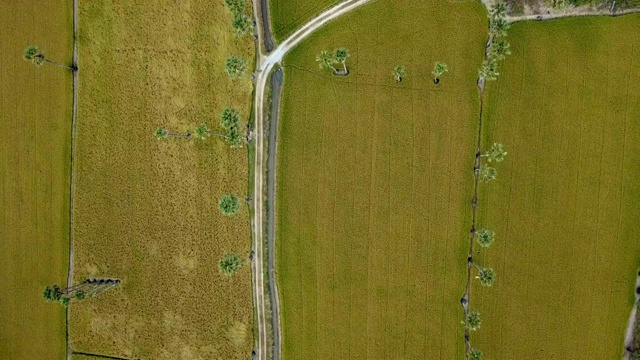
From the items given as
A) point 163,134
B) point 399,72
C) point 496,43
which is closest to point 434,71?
point 399,72

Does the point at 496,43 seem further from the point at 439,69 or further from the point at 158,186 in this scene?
the point at 158,186

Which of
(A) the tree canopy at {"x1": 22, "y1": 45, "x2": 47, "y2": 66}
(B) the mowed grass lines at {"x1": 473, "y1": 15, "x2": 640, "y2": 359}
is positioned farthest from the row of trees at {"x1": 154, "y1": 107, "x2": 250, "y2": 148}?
(B) the mowed grass lines at {"x1": 473, "y1": 15, "x2": 640, "y2": 359}

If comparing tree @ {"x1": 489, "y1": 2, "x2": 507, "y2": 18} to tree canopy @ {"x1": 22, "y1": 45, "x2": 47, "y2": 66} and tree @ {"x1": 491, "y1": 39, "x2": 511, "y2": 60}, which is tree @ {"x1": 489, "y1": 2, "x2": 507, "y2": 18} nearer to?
tree @ {"x1": 491, "y1": 39, "x2": 511, "y2": 60}

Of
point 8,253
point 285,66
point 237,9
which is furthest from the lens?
point 8,253

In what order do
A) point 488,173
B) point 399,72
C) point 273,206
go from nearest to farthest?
point 488,173 < point 399,72 < point 273,206

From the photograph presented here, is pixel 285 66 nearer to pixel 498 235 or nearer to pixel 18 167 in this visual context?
pixel 498 235

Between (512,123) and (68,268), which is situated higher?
(512,123)

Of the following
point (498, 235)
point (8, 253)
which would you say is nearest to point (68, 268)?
point (8, 253)
